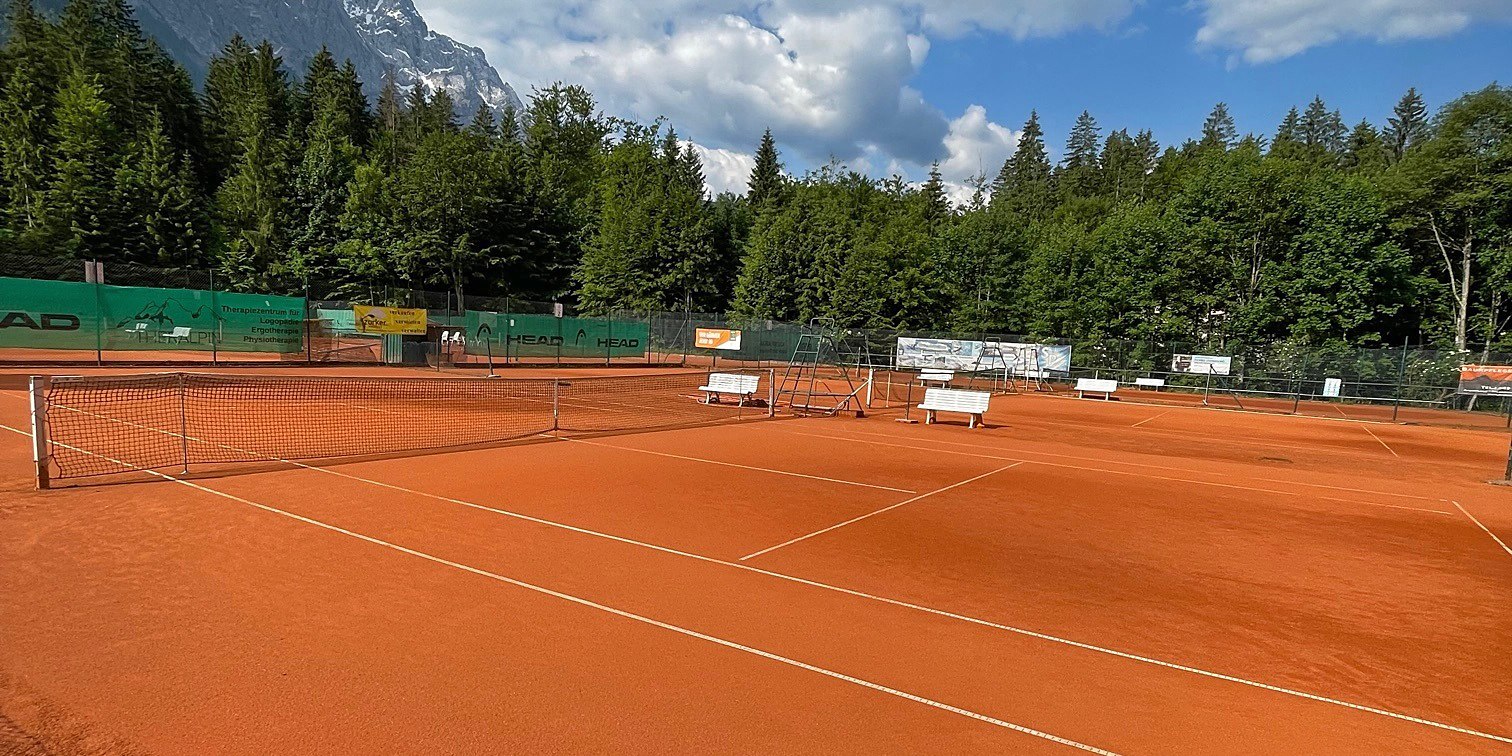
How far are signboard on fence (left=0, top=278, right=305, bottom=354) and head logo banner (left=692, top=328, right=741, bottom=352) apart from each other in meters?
22.2

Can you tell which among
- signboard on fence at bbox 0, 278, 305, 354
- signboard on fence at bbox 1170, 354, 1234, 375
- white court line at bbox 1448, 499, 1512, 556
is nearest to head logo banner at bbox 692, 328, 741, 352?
signboard on fence at bbox 0, 278, 305, 354

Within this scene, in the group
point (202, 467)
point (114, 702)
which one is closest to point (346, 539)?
point (114, 702)

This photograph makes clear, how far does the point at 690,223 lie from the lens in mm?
57344

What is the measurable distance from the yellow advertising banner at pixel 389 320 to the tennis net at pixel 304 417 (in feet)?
30.4

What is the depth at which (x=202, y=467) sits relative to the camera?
929 cm

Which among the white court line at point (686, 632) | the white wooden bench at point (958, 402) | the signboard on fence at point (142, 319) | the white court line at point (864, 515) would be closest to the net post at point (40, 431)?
the white court line at point (686, 632)

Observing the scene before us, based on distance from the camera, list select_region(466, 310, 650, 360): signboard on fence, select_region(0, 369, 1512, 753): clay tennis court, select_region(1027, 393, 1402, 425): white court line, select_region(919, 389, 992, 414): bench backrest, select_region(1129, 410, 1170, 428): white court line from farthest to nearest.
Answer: select_region(466, 310, 650, 360): signboard on fence
select_region(1027, 393, 1402, 425): white court line
select_region(1129, 410, 1170, 428): white court line
select_region(919, 389, 992, 414): bench backrest
select_region(0, 369, 1512, 753): clay tennis court

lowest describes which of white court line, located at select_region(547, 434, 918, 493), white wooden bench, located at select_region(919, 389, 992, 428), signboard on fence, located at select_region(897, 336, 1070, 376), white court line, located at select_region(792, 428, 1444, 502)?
white court line, located at select_region(792, 428, 1444, 502)

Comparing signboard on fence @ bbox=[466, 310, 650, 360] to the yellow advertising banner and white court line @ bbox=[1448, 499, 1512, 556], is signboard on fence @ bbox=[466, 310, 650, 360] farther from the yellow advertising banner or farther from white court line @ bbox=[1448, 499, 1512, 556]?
white court line @ bbox=[1448, 499, 1512, 556]

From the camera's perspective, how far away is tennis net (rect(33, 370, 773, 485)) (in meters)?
10.0

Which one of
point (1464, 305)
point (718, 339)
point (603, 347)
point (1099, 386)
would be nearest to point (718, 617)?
point (1099, 386)

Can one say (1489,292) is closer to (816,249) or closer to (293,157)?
(816,249)

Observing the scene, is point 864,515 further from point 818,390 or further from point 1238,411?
point 1238,411

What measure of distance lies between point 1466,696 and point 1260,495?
25.2 ft
